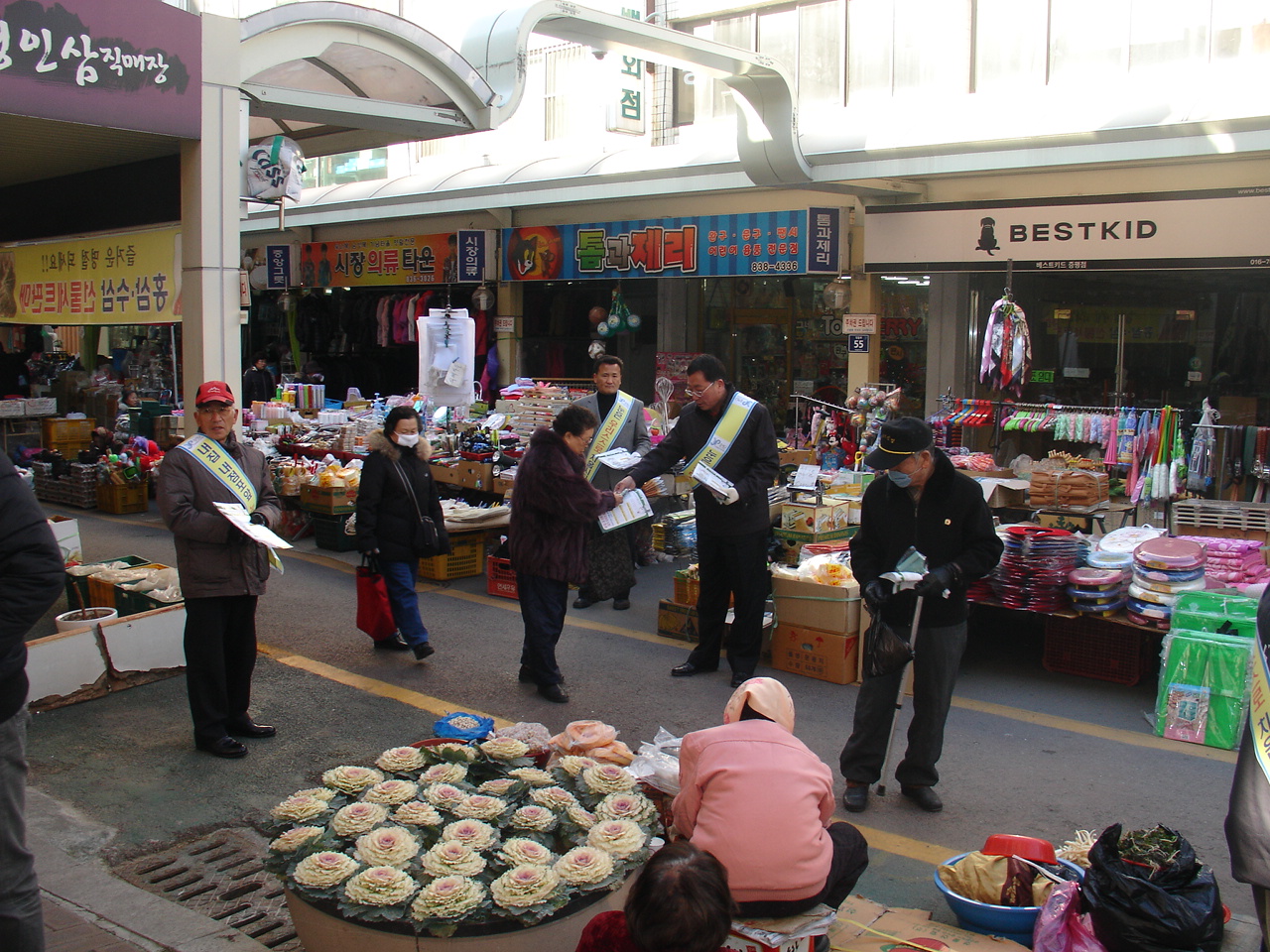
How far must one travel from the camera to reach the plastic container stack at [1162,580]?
21.5 ft

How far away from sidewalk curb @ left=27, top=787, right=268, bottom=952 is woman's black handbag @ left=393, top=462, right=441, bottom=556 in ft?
9.19

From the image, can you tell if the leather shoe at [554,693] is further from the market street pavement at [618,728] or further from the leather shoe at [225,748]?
the leather shoe at [225,748]

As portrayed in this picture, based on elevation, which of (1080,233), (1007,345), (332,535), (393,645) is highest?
(1080,233)

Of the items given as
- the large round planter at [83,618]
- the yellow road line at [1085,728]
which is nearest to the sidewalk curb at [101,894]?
the large round planter at [83,618]

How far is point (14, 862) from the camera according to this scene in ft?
10.5

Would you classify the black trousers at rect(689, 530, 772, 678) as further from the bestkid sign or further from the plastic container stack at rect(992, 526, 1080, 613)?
the bestkid sign

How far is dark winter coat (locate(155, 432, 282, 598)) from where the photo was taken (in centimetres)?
536

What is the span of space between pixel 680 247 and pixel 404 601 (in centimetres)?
851

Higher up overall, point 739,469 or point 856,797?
point 739,469

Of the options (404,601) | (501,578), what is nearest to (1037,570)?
(404,601)

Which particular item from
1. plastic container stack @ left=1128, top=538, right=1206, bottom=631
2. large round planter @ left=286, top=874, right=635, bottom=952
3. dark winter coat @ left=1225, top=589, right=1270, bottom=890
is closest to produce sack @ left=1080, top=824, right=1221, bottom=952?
dark winter coat @ left=1225, top=589, right=1270, bottom=890

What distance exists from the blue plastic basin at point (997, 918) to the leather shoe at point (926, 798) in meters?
1.15

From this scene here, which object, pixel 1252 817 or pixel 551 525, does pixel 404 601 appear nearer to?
pixel 551 525

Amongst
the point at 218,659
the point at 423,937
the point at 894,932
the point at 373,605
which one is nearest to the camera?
the point at 423,937
